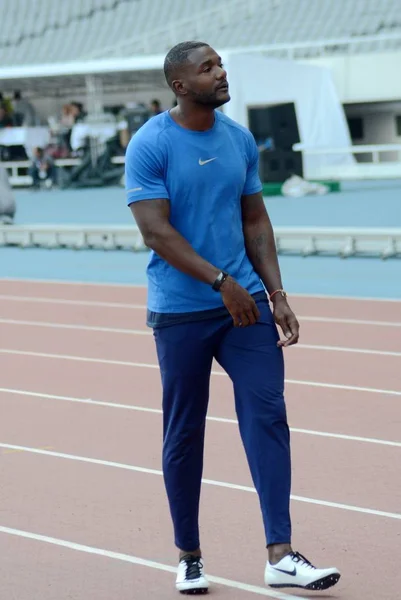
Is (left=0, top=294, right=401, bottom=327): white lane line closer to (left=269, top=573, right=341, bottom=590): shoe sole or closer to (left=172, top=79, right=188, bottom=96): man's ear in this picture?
(left=269, top=573, right=341, bottom=590): shoe sole

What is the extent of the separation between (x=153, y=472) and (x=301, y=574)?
2.03 m

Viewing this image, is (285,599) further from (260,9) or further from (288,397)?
(260,9)

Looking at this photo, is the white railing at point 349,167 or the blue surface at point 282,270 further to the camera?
the white railing at point 349,167

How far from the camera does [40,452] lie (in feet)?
21.3

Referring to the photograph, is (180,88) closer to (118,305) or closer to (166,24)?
(118,305)

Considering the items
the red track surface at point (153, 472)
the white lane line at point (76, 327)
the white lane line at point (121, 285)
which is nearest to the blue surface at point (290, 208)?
the white lane line at point (121, 285)

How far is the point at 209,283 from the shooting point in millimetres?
3957

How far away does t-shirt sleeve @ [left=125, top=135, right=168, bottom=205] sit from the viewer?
3.96 m

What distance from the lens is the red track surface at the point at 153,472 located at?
14.7 feet

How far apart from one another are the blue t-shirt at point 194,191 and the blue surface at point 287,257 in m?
8.62

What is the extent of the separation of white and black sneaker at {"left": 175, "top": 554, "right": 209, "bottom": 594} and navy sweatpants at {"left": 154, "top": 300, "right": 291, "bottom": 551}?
27 centimetres

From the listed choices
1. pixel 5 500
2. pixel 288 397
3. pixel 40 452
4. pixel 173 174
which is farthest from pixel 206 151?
pixel 288 397

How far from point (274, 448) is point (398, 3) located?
3419 cm

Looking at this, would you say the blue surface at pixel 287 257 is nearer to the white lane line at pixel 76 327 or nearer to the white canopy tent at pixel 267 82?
the white canopy tent at pixel 267 82
